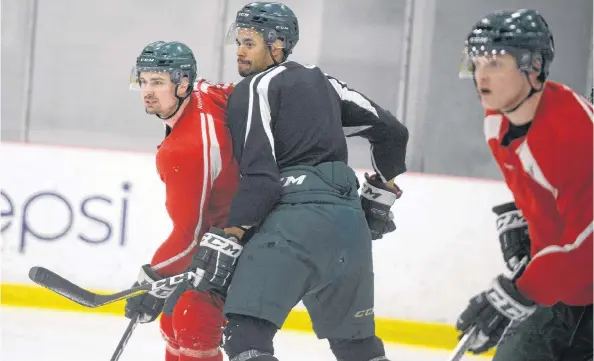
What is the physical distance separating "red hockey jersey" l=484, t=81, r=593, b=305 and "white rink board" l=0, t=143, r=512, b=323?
2.57m

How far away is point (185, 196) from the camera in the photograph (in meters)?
2.54

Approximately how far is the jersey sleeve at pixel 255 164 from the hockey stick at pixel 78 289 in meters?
0.35

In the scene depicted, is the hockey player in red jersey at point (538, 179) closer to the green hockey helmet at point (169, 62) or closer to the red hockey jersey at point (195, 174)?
the red hockey jersey at point (195, 174)

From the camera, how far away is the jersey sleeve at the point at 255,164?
7.53ft

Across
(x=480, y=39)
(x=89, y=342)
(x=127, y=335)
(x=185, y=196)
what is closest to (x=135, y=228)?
(x=89, y=342)

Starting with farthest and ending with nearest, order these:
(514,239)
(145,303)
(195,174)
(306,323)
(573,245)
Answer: (306,323), (145,303), (195,174), (514,239), (573,245)

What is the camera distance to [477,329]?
196 centimetres

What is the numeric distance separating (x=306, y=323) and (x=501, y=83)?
282 centimetres

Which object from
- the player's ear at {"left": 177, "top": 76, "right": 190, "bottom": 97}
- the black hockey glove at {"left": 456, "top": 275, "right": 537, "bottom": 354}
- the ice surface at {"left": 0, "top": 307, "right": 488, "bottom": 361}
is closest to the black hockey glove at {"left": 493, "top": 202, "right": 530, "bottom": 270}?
the black hockey glove at {"left": 456, "top": 275, "right": 537, "bottom": 354}

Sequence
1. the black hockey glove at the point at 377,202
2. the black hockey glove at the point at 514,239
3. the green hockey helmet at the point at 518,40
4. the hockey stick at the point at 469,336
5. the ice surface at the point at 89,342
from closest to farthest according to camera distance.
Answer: the green hockey helmet at the point at 518,40 → the hockey stick at the point at 469,336 → the black hockey glove at the point at 514,239 → the black hockey glove at the point at 377,202 → the ice surface at the point at 89,342

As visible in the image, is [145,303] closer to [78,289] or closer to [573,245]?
[78,289]

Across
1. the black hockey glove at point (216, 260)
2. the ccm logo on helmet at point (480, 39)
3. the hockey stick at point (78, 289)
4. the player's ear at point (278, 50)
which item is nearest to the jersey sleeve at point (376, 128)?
the player's ear at point (278, 50)

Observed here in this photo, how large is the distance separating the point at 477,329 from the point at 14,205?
319 centimetres

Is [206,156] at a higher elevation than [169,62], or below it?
below
